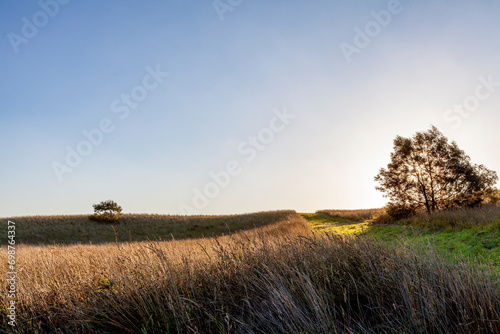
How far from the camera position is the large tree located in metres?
20.6

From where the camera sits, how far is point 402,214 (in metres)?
21.9

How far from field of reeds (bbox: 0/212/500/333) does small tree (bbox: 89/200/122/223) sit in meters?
34.4

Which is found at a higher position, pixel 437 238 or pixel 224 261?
pixel 224 261

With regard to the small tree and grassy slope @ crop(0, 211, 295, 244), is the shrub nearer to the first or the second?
grassy slope @ crop(0, 211, 295, 244)

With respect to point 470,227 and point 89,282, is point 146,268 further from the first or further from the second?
→ point 470,227

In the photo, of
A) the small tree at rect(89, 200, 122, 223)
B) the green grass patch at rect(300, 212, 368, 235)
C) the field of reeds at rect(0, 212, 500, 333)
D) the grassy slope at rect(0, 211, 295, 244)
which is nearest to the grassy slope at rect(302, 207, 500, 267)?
the field of reeds at rect(0, 212, 500, 333)

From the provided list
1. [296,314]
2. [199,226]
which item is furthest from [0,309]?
[199,226]

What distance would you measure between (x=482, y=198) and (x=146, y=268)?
82.1 feet

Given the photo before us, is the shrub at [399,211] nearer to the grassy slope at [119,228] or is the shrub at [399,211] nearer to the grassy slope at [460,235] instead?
the grassy slope at [460,235]

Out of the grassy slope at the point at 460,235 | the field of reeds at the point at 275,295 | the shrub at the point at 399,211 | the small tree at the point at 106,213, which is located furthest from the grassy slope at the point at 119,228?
the field of reeds at the point at 275,295

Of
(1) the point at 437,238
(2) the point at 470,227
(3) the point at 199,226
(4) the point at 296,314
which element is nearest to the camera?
(4) the point at 296,314

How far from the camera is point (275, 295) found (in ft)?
11.9

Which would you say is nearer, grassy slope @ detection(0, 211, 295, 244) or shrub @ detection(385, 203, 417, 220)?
shrub @ detection(385, 203, 417, 220)

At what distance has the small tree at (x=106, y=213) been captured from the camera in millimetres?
36031
